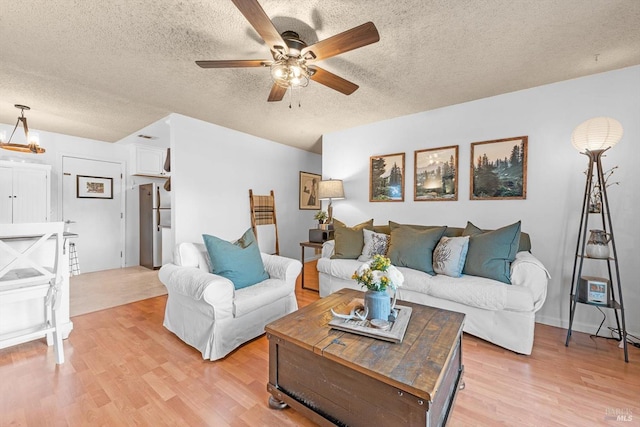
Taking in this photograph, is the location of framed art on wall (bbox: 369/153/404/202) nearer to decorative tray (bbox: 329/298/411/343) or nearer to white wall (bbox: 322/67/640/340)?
white wall (bbox: 322/67/640/340)

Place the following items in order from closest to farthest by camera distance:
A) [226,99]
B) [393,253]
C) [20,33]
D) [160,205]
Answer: [20,33], [393,253], [226,99], [160,205]

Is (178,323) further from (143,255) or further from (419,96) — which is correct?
(143,255)

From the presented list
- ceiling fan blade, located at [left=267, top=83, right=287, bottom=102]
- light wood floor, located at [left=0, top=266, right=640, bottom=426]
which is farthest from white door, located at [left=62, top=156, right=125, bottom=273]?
ceiling fan blade, located at [left=267, top=83, right=287, bottom=102]

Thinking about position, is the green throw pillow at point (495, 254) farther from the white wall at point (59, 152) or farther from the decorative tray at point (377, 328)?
the white wall at point (59, 152)

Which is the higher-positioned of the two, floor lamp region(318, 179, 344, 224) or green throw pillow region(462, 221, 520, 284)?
floor lamp region(318, 179, 344, 224)

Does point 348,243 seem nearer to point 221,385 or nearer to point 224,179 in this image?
point 221,385

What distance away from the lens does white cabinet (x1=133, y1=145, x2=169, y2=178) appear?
4988 mm

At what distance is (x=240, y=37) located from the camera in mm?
1915

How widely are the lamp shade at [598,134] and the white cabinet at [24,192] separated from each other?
6589 millimetres

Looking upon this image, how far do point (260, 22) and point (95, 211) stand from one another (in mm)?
5200

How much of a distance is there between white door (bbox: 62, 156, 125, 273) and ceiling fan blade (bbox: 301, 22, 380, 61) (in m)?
4.92

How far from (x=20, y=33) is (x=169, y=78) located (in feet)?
3.11

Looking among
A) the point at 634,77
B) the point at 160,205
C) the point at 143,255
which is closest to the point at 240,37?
the point at 634,77

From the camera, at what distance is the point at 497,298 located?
2.12 meters
